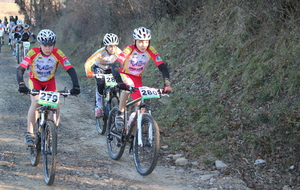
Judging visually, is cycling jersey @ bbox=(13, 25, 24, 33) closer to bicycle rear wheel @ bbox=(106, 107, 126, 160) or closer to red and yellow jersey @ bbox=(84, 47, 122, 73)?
red and yellow jersey @ bbox=(84, 47, 122, 73)

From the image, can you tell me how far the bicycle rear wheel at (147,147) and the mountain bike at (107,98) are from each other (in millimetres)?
2194

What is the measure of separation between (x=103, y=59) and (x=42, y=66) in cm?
250

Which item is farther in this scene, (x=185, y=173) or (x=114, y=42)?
(x=114, y=42)

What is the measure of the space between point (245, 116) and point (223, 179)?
1.97 metres

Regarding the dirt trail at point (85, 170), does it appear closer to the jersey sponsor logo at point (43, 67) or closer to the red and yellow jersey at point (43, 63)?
the red and yellow jersey at point (43, 63)

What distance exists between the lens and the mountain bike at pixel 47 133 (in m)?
5.04

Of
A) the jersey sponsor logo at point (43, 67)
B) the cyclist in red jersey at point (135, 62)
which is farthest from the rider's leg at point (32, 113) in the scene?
the cyclist in red jersey at point (135, 62)

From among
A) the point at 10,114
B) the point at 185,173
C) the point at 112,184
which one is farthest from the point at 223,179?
the point at 10,114

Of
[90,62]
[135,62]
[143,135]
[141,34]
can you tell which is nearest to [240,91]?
[135,62]

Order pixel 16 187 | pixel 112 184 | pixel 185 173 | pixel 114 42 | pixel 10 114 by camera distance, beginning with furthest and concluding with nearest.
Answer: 1. pixel 10 114
2. pixel 114 42
3. pixel 185 173
4. pixel 112 184
5. pixel 16 187

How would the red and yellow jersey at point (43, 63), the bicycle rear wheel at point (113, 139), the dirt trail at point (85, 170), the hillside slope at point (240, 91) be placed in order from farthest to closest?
the bicycle rear wheel at point (113, 139)
the hillside slope at point (240, 91)
the red and yellow jersey at point (43, 63)
the dirt trail at point (85, 170)

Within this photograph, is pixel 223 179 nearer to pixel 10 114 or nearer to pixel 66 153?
pixel 66 153

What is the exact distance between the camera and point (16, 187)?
4934 millimetres

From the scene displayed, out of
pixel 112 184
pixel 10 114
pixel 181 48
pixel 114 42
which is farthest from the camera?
pixel 181 48
